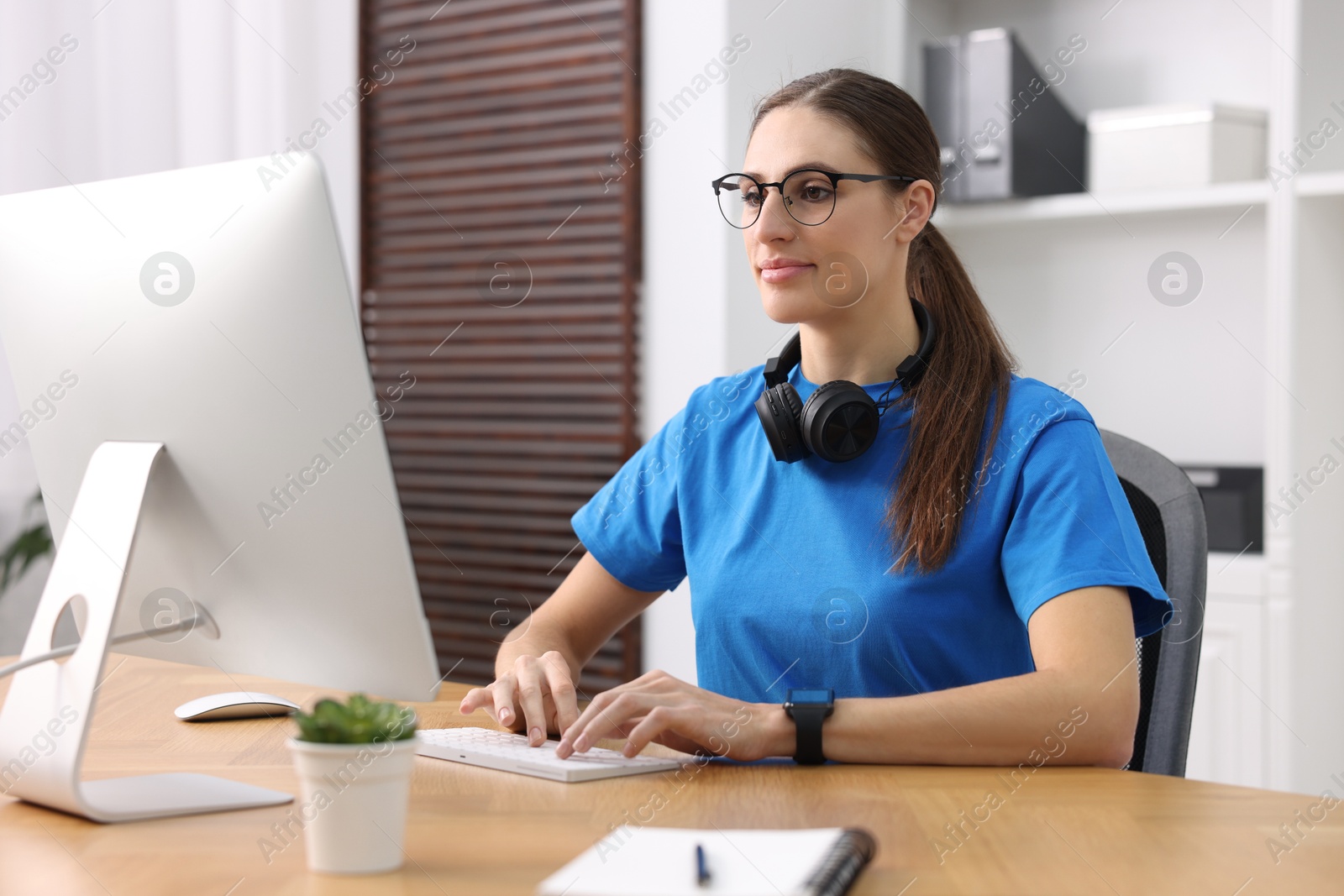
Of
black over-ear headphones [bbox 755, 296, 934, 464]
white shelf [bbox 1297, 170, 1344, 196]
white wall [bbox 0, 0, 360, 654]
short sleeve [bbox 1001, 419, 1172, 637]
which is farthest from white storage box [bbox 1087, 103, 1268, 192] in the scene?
white wall [bbox 0, 0, 360, 654]

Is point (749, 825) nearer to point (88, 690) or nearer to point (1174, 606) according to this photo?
point (88, 690)

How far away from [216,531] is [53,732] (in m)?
0.19

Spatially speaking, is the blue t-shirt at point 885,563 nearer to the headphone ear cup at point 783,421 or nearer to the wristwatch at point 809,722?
the headphone ear cup at point 783,421

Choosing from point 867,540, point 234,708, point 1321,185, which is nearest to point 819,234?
point 867,540

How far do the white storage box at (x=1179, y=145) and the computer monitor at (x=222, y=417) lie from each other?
7.08 ft

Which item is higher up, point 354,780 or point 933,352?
point 933,352

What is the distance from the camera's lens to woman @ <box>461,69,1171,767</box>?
109 cm

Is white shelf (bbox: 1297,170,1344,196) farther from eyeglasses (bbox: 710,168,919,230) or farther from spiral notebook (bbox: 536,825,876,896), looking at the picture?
spiral notebook (bbox: 536,825,876,896)

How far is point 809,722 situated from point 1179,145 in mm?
1961

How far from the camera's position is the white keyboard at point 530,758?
40.6 inches

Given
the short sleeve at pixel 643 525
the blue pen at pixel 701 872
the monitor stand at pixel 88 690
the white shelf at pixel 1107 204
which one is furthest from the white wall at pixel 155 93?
the blue pen at pixel 701 872

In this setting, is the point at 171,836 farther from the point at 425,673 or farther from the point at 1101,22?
the point at 1101,22

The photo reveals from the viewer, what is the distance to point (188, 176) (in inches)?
36.7

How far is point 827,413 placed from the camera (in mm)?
1336
